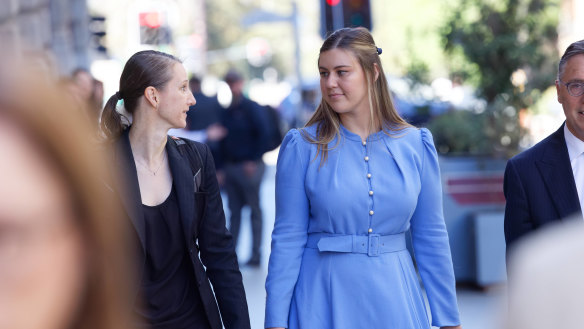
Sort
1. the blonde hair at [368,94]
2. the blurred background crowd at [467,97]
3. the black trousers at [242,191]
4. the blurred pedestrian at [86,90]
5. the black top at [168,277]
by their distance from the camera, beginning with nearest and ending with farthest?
the black top at [168,277] < the blonde hair at [368,94] < the blurred background crowd at [467,97] < the blurred pedestrian at [86,90] < the black trousers at [242,191]

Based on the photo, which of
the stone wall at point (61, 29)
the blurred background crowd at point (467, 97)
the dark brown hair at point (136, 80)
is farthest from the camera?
the stone wall at point (61, 29)

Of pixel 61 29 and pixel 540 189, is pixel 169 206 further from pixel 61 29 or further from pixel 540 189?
pixel 61 29

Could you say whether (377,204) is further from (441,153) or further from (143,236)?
(441,153)

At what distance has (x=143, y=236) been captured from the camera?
131 inches

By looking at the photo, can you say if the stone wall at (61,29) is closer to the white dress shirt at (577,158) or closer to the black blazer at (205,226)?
the black blazer at (205,226)

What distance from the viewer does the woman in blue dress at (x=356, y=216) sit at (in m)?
3.56

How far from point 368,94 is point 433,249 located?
708mm

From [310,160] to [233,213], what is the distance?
6643mm

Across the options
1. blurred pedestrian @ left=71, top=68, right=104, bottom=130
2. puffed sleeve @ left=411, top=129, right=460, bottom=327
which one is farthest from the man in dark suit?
blurred pedestrian @ left=71, top=68, right=104, bottom=130

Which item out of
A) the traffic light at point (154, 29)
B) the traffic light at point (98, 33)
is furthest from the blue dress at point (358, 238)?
the traffic light at point (154, 29)

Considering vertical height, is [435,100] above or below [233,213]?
above

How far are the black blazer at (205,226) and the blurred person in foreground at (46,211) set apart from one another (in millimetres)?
2420

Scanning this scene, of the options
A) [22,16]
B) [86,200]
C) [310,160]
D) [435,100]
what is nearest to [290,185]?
[310,160]

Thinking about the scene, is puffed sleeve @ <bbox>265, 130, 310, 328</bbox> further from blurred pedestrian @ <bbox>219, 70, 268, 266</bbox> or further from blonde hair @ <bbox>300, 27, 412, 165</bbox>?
blurred pedestrian @ <bbox>219, 70, 268, 266</bbox>
